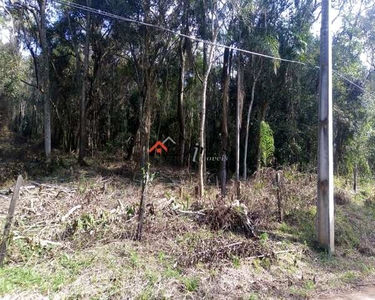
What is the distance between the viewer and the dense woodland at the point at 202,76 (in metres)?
11.0

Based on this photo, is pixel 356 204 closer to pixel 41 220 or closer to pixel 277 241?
pixel 277 241

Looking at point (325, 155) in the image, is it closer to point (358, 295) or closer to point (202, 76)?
point (358, 295)

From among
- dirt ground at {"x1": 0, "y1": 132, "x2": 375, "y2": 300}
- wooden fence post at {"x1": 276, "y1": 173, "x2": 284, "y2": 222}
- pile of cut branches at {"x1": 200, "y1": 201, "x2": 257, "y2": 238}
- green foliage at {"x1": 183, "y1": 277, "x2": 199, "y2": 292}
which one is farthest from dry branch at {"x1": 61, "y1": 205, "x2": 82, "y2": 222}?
wooden fence post at {"x1": 276, "y1": 173, "x2": 284, "y2": 222}

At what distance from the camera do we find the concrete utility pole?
6.13 m

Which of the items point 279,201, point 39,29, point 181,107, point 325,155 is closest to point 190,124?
point 181,107

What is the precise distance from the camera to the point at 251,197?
24.3 feet

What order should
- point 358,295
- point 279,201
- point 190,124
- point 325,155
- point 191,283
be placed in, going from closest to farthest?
1. point 191,283
2. point 358,295
3. point 325,155
4. point 279,201
5. point 190,124

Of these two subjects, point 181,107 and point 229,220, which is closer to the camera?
point 229,220

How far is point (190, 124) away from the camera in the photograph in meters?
17.1

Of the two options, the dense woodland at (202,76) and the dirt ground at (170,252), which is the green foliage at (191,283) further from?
the dense woodland at (202,76)

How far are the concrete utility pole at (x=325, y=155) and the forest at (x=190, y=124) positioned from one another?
1.69 feet

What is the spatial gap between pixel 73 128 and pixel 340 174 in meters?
15.4

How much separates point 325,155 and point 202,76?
9.07 metres

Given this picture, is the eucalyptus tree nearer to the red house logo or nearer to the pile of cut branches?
the red house logo
